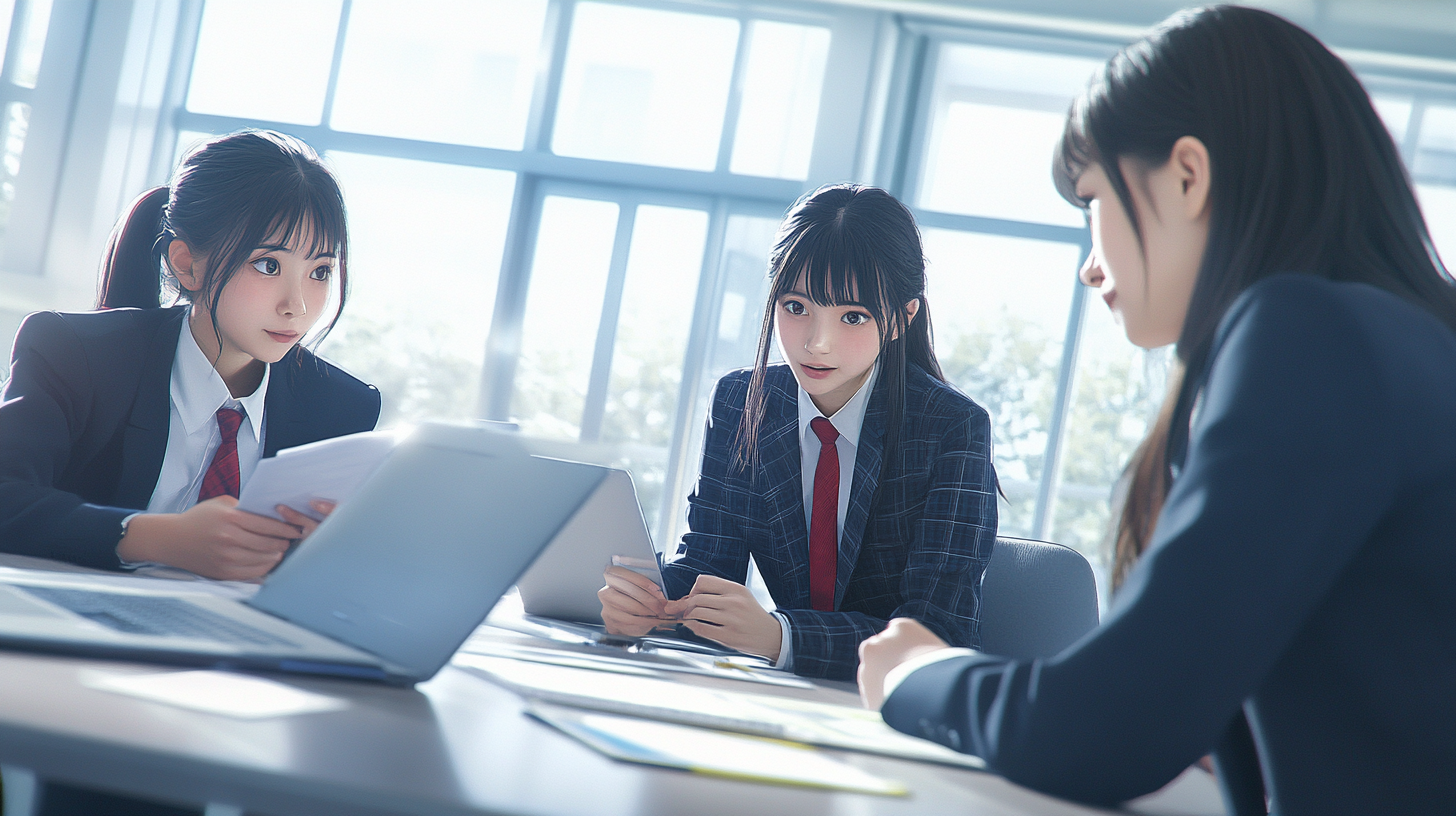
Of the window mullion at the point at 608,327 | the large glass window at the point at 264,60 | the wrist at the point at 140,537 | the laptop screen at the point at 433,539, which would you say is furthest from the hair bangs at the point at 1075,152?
the large glass window at the point at 264,60

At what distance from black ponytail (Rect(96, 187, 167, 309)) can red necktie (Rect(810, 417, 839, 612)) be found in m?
1.18

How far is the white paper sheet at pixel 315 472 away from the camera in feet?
2.93

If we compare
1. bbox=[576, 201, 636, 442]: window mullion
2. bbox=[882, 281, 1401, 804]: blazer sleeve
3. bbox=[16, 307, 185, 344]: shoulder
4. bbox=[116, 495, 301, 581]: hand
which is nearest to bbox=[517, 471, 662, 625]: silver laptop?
bbox=[116, 495, 301, 581]: hand

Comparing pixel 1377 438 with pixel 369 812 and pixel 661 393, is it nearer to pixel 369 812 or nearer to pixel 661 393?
pixel 369 812

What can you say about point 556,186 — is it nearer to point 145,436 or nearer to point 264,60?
point 264,60

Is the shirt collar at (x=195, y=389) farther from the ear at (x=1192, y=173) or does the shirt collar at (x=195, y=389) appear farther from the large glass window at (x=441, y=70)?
the large glass window at (x=441, y=70)

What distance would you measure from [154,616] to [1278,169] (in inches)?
39.0

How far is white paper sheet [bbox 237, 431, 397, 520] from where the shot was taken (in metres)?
0.89

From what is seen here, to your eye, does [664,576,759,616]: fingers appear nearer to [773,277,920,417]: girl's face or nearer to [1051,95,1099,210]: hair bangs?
[773,277,920,417]: girl's face

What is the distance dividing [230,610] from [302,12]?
585 centimetres

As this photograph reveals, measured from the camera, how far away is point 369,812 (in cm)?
47

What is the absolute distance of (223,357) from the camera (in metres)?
1.59

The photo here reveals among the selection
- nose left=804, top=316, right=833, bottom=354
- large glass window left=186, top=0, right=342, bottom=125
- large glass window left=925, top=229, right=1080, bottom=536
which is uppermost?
large glass window left=186, top=0, right=342, bottom=125

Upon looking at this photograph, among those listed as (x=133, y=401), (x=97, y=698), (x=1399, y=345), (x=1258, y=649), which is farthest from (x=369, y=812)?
(x=133, y=401)
